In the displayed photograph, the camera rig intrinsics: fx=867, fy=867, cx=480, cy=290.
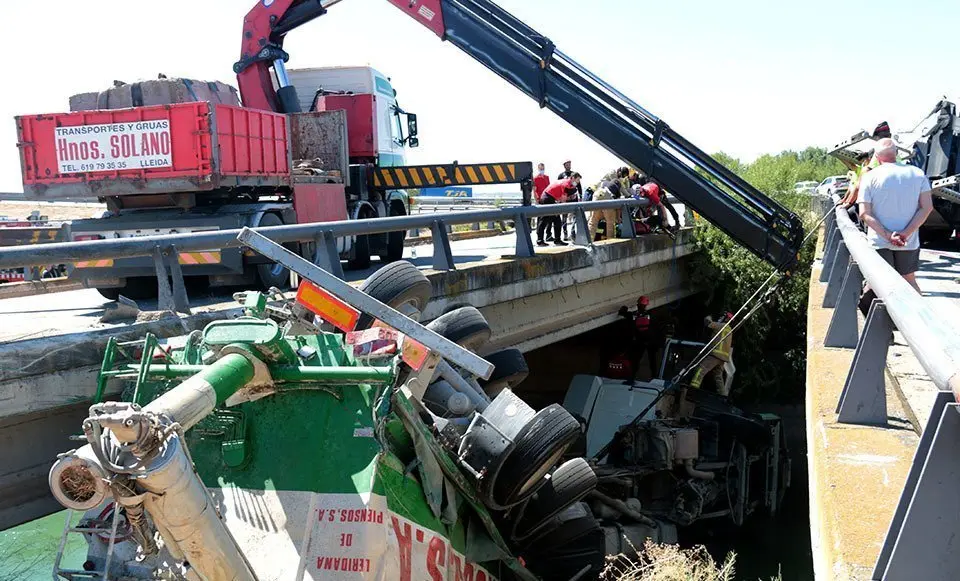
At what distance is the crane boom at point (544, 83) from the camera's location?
1359 cm

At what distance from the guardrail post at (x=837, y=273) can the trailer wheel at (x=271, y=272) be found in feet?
17.3

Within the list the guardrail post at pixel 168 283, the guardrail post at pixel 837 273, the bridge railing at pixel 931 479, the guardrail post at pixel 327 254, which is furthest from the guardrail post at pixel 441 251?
the bridge railing at pixel 931 479

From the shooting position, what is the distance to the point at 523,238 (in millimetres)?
10859

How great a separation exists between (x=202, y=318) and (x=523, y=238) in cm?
532

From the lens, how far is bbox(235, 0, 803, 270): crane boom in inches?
535

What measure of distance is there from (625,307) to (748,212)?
2.73 meters

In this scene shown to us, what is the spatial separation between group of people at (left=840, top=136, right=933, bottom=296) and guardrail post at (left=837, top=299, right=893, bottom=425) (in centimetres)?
304

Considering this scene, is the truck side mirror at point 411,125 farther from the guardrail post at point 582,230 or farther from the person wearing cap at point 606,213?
the guardrail post at point 582,230

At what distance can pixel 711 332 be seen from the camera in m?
15.9

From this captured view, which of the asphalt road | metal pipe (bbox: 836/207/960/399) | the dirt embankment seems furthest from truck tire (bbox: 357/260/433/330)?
the dirt embankment

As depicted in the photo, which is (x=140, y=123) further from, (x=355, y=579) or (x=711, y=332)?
(x=711, y=332)

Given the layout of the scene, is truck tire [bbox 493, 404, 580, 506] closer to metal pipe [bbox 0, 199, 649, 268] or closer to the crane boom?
metal pipe [bbox 0, 199, 649, 268]

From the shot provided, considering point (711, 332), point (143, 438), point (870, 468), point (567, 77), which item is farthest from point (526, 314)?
point (143, 438)

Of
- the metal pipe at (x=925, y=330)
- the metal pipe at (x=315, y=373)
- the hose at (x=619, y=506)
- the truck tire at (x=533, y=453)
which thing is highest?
the metal pipe at (x=925, y=330)
